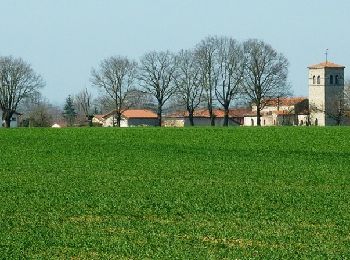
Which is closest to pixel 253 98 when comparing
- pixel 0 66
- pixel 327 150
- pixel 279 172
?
pixel 0 66

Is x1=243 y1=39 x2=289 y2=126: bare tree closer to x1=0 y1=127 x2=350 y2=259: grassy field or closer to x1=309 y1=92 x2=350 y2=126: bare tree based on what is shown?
x1=309 y1=92 x2=350 y2=126: bare tree

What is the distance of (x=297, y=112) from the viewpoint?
484 feet

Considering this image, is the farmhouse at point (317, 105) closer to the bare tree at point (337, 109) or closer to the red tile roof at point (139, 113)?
the bare tree at point (337, 109)

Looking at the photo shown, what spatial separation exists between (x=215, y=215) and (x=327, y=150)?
27.9 meters

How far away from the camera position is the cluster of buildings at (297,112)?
470 ft

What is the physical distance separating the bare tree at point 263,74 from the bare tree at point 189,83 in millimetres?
7690

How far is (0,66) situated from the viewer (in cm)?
13438

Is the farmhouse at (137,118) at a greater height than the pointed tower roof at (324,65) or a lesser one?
lesser

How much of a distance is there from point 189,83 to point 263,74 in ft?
38.8

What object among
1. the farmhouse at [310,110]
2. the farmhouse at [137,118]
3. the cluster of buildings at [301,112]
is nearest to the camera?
the farmhouse at [310,110]

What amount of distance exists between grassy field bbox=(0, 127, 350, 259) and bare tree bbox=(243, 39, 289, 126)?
272 ft

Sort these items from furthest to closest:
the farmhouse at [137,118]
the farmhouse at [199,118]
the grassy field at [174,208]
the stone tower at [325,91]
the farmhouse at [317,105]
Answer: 1. the farmhouse at [137,118]
2. the farmhouse at [199,118]
3. the stone tower at [325,91]
4. the farmhouse at [317,105]
5. the grassy field at [174,208]

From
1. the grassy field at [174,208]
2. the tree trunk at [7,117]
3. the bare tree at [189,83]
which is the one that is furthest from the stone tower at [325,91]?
the grassy field at [174,208]

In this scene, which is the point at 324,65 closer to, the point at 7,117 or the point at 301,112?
the point at 301,112
